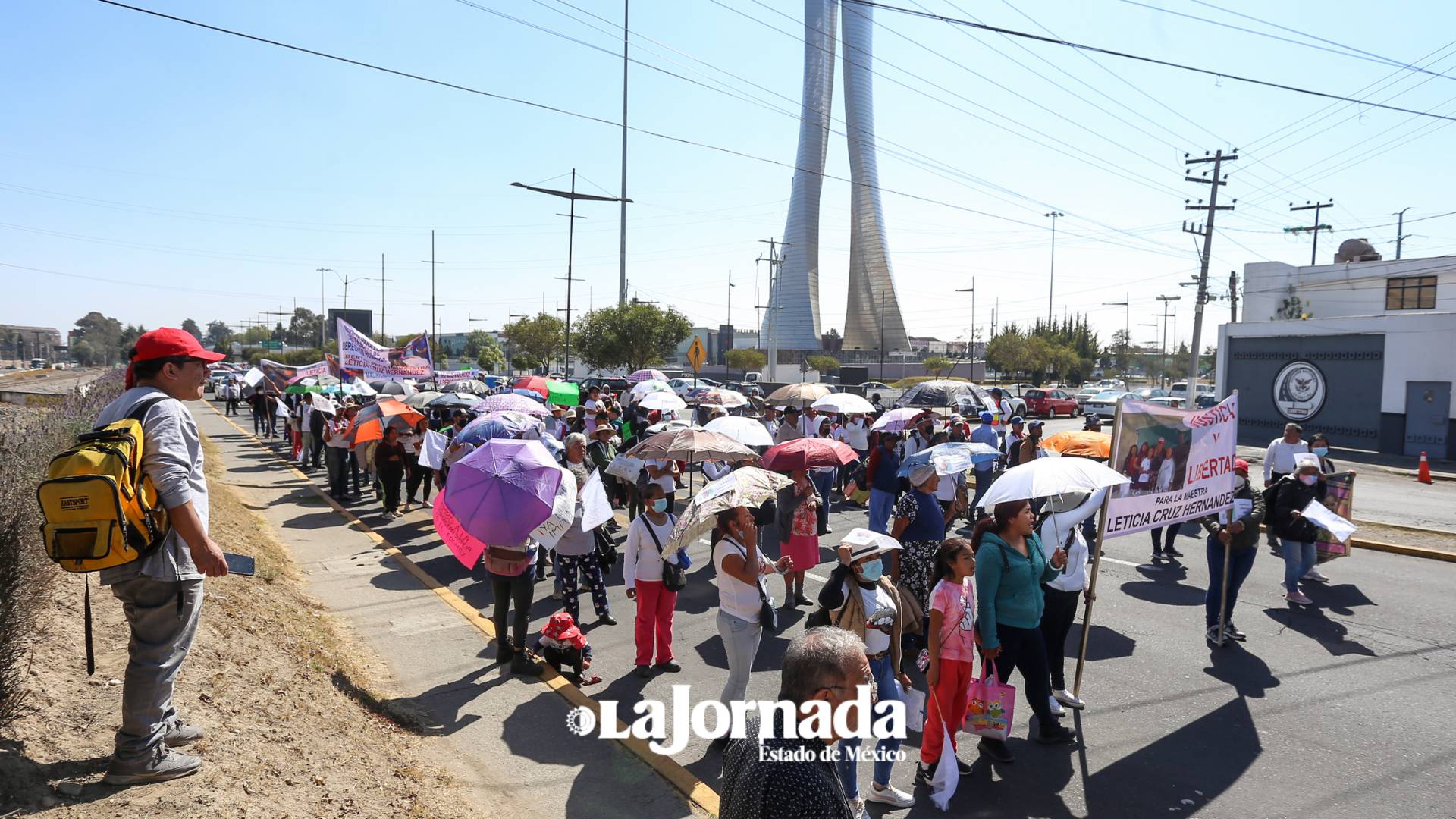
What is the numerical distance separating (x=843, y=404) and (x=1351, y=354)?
23794 millimetres

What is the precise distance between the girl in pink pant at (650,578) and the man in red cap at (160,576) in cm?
320

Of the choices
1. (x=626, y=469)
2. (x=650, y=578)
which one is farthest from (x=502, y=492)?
(x=626, y=469)

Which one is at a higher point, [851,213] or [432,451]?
[851,213]

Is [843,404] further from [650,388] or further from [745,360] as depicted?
[745,360]

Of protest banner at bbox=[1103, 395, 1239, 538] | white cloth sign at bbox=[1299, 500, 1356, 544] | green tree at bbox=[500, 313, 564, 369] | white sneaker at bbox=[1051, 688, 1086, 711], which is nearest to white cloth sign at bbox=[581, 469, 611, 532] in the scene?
white sneaker at bbox=[1051, 688, 1086, 711]

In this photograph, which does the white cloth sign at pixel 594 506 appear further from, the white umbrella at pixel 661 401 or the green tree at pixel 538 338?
the green tree at pixel 538 338

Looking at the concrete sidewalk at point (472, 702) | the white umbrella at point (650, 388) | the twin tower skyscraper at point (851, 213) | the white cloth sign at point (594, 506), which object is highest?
A: the twin tower skyscraper at point (851, 213)

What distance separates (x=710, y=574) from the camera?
1023cm

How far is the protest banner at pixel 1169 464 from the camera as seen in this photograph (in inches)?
249

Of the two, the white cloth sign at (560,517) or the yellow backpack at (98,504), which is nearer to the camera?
the yellow backpack at (98,504)

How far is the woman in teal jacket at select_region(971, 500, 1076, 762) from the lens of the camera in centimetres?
508

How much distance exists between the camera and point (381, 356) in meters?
18.7

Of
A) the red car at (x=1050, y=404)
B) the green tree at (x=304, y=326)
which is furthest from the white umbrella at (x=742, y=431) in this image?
the green tree at (x=304, y=326)

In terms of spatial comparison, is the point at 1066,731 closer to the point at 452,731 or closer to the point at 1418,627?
the point at 452,731
